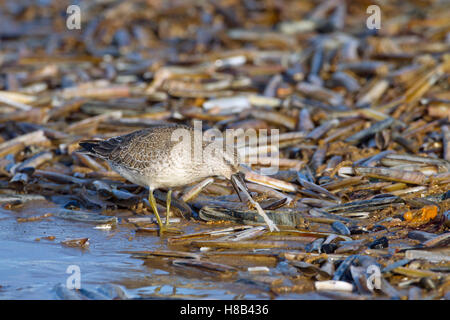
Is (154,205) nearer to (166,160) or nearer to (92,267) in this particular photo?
(166,160)

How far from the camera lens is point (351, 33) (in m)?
13.3

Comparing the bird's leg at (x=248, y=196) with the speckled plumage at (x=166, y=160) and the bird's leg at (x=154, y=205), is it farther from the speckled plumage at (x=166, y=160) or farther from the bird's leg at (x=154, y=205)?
the bird's leg at (x=154, y=205)

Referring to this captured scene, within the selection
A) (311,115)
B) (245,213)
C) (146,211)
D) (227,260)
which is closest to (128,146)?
(146,211)

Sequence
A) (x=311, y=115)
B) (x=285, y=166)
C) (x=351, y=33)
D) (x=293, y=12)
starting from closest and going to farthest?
(x=285, y=166) → (x=311, y=115) → (x=351, y=33) → (x=293, y=12)

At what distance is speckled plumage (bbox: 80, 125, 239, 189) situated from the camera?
6.78m

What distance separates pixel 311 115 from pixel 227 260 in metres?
4.22

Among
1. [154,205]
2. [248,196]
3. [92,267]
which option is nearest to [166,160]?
[154,205]

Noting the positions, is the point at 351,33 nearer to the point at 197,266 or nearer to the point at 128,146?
the point at 128,146

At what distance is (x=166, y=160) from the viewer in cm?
682

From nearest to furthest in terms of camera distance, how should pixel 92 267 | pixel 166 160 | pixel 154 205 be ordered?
pixel 92 267 < pixel 166 160 < pixel 154 205

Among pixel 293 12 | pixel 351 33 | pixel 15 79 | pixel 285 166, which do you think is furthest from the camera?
pixel 293 12

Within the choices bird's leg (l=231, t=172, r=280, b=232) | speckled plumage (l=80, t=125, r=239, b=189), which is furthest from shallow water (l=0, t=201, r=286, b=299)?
bird's leg (l=231, t=172, r=280, b=232)

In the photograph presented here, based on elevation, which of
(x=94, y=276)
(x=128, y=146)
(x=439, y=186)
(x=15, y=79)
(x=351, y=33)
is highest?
(x=351, y=33)

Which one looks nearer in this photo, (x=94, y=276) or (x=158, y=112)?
(x=94, y=276)
